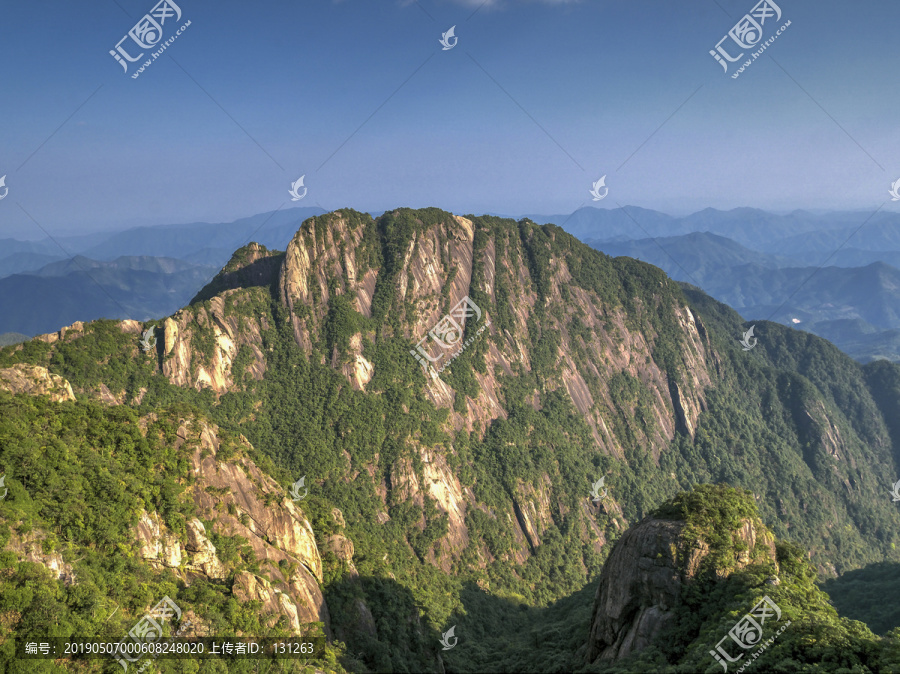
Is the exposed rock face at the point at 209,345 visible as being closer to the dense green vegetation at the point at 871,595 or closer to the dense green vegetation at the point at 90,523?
the dense green vegetation at the point at 90,523

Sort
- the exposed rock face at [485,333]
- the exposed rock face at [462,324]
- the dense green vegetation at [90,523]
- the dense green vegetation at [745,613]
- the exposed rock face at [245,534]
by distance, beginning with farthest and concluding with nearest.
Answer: the exposed rock face at [485,333], the exposed rock face at [462,324], the exposed rock face at [245,534], the dense green vegetation at [745,613], the dense green vegetation at [90,523]

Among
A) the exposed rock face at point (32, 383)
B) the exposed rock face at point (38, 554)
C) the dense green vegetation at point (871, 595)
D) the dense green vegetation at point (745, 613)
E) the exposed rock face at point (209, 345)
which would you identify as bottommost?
the dense green vegetation at point (871, 595)

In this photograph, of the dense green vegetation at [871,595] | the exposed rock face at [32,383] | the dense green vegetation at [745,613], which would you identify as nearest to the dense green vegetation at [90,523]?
the exposed rock face at [32,383]

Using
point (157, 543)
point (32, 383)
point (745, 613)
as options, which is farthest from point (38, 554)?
point (745, 613)

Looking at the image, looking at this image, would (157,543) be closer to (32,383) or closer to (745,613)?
(32,383)

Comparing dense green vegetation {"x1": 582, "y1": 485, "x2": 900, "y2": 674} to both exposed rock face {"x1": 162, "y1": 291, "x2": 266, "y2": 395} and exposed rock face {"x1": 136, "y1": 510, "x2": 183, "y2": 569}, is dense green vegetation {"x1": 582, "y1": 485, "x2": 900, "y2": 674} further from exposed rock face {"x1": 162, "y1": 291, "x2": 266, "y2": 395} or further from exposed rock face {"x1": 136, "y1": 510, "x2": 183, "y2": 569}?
exposed rock face {"x1": 162, "y1": 291, "x2": 266, "y2": 395}

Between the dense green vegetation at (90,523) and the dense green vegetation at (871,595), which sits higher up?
the dense green vegetation at (90,523)

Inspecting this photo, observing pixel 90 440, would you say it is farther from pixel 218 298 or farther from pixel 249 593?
pixel 218 298
